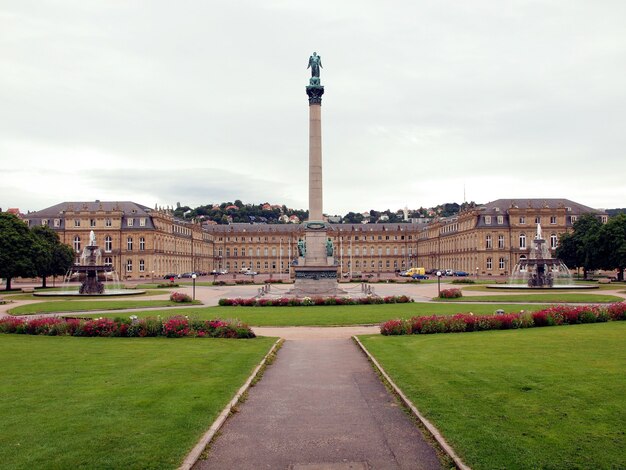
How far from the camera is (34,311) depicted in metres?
37.2

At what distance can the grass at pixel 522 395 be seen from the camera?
8719 millimetres

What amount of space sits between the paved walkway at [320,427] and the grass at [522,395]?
72 centimetres

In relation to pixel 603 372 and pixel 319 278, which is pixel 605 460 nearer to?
pixel 603 372

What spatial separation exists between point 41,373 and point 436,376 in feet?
34.9

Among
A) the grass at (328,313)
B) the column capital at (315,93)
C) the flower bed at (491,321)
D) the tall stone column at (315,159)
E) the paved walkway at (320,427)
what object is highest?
the column capital at (315,93)

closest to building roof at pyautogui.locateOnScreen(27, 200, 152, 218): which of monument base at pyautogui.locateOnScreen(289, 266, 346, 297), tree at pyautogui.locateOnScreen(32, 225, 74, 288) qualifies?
tree at pyautogui.locateOnScreen(32, 225, 74, 288)

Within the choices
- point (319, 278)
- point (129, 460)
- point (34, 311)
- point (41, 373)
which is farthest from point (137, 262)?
point (129, 460)

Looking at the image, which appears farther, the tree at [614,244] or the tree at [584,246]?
the tree at [584,246]

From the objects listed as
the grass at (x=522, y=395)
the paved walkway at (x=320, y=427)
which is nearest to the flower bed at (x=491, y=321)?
the grass at (x=522, y=395)

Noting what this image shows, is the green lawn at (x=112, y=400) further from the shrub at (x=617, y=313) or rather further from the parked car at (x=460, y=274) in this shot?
the parked car at (x=460, y=274)

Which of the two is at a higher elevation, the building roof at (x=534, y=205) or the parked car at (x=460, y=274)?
the building roof at (x=534, y=205)

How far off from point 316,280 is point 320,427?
45634mm

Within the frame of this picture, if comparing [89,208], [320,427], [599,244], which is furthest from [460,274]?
[320,427]

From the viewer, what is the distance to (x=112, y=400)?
11.9 m
